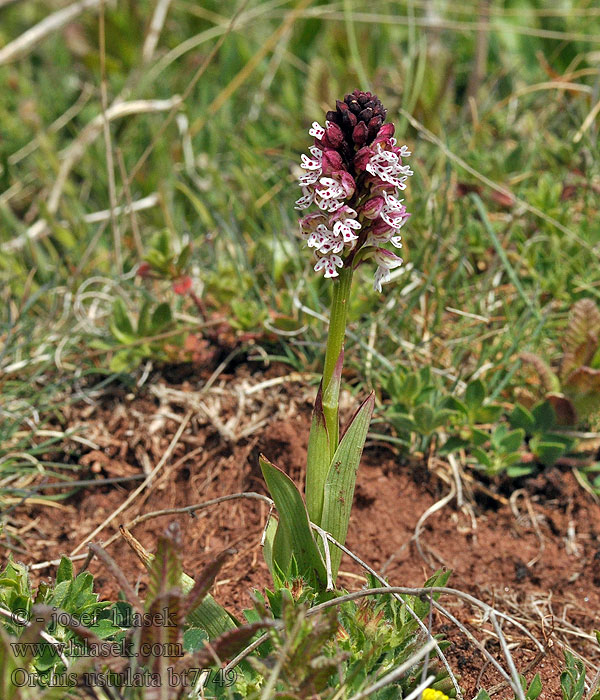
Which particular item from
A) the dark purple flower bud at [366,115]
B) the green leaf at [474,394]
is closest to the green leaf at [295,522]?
the dark purple flower bud at [366,115]

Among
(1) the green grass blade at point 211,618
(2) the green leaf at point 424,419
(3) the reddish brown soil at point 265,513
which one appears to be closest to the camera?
(1) the green grass blade at point 211,618

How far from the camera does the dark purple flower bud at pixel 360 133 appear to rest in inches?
61.4

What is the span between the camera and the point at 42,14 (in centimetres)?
559

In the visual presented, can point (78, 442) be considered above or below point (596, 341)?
above

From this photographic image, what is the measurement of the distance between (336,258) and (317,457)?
46 centimetres

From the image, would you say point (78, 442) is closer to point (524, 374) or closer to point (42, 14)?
point (524, 374)

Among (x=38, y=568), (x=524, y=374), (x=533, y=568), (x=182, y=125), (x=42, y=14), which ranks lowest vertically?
(x=533, y=568)

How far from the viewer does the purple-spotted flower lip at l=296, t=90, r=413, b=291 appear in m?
1.56

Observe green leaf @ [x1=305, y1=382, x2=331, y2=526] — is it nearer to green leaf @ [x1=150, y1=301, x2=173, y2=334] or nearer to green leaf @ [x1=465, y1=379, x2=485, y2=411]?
green leaf @ [x1=465, y1=379, x2=485, y2=411]

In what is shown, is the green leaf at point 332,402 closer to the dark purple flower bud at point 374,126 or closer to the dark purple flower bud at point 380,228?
the dark purple flower bud at point 380,228

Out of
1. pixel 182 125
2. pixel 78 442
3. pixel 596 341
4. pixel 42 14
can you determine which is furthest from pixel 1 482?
pixel 42 14

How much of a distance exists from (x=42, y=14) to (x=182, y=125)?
8.20 ft

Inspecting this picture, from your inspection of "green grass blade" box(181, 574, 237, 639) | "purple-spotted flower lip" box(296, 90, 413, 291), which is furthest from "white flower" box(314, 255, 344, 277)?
"green grass blade" box(181, 574, 237, 639)

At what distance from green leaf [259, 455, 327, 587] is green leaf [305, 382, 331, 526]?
0.08 meters
